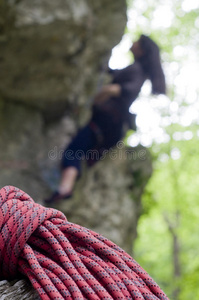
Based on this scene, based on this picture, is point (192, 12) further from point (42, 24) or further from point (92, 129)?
point (42, 24)

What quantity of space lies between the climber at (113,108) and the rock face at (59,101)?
219 millimetres

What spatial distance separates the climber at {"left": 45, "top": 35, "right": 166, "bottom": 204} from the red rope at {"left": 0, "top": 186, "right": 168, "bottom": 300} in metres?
5.48

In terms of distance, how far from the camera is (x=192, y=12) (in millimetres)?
14031

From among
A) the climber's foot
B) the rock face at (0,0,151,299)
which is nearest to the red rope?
the rock face at (0,0,151,299)

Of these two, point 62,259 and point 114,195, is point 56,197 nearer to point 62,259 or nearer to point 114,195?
point 114,195

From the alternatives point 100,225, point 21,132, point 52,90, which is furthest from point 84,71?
point 100,225

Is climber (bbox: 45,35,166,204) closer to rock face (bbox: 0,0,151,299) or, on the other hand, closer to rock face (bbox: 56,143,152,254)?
rock face (bbox: 0,0,151,299)

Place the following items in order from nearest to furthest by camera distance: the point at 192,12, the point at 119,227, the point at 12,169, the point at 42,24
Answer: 1. the point at 42,24
2. the point at 12,169
3. the point at 119,227
4. the point at 192,12

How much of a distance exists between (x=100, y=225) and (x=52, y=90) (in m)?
2.29

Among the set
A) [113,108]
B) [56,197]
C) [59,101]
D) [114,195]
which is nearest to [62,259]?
[56,197]

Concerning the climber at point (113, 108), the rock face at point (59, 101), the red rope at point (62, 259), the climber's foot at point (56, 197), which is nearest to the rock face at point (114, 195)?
the rock face at point (59, 101)

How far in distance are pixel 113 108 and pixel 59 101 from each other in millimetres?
827

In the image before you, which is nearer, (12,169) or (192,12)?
(12,169)

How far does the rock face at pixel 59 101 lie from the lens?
18.0ft
